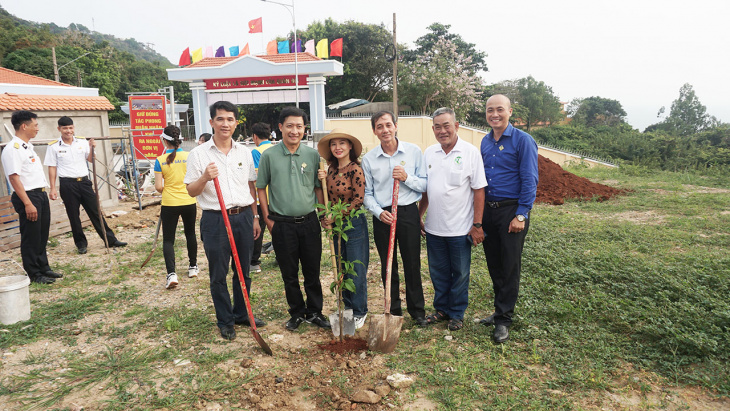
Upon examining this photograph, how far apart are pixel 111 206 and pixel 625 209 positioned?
11292 millimetres

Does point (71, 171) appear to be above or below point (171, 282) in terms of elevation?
above

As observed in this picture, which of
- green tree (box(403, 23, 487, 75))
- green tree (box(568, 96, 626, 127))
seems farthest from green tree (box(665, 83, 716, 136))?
green tree (box(403, 23, 487, 75))

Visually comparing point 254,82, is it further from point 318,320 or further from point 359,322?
point 359,322

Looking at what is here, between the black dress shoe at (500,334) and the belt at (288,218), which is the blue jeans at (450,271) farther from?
the belt at (288,218)

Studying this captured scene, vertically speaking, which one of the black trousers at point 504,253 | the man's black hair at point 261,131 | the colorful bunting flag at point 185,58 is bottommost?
the black trousers at point 504,253

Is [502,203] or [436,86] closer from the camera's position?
[502,203]

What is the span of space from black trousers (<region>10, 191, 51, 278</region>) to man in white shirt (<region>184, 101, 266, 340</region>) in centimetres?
306

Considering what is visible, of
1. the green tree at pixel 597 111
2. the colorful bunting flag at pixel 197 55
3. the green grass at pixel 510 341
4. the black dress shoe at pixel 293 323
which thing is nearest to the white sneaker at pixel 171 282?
the green grass at pixel 510 341

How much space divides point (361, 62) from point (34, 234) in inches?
1121

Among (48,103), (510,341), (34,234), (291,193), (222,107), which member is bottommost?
(510,341)

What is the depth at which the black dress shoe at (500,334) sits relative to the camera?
3.54m

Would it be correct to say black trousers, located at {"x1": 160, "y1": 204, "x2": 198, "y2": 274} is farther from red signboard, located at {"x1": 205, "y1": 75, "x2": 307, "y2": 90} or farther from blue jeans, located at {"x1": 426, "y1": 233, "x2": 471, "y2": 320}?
red signboard, located at {"x1": 205, "y1": 75, "x2": 307, "y2": 90}

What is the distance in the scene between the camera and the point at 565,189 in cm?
1082

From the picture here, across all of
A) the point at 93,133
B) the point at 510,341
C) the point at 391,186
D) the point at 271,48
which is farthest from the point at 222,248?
the point at 271,48
